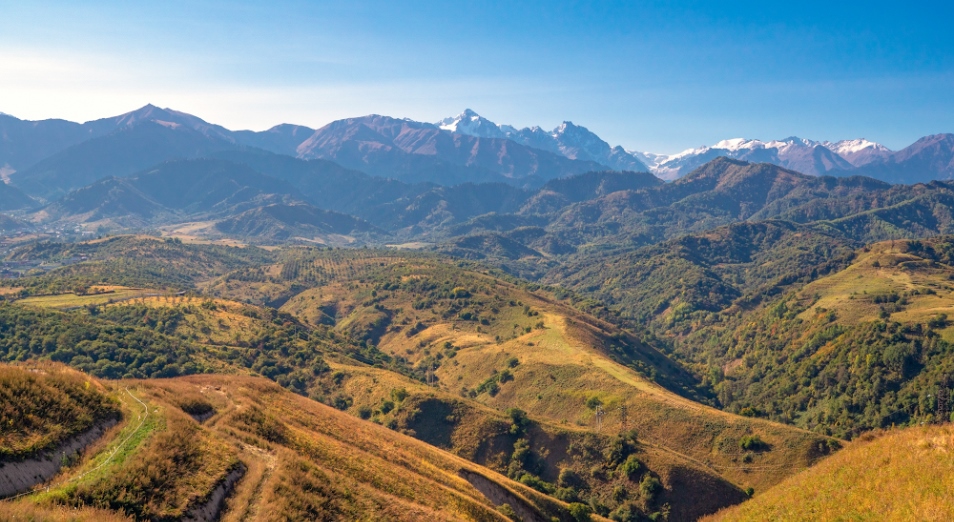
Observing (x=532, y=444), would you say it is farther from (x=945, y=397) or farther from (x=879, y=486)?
(x=945, y=397)

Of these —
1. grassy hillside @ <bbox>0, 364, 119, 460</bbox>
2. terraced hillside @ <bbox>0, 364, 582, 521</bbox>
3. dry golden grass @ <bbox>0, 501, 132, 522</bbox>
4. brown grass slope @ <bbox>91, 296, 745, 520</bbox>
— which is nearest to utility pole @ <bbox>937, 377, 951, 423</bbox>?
brown grass slope @ <bbox>91, 296, 745, 520</bbox>

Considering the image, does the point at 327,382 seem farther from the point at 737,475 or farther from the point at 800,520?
the point at 800,520

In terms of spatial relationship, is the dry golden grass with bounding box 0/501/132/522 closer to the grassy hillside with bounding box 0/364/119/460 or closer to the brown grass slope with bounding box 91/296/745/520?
the grassy hillside with bounding box 0/364/119/460

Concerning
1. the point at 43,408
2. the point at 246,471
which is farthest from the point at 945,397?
the point at 43,408

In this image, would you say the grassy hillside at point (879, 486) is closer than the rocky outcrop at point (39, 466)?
No

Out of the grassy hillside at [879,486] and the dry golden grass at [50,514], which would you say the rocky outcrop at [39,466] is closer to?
the dry golden grass at [50,514]

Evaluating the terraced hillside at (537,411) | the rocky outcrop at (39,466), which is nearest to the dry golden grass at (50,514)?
the rocky outcrop at (39,466)
